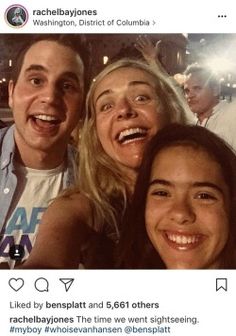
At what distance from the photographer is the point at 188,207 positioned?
72 centimetres

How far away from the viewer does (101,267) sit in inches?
29.2

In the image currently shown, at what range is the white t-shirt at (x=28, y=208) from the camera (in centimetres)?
74

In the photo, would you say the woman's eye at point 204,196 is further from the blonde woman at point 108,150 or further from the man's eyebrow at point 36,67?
the man's eyebrow at point 36,67

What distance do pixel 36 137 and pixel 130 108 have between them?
5.4 inches

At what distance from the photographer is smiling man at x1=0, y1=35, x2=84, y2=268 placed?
2.41 feet
